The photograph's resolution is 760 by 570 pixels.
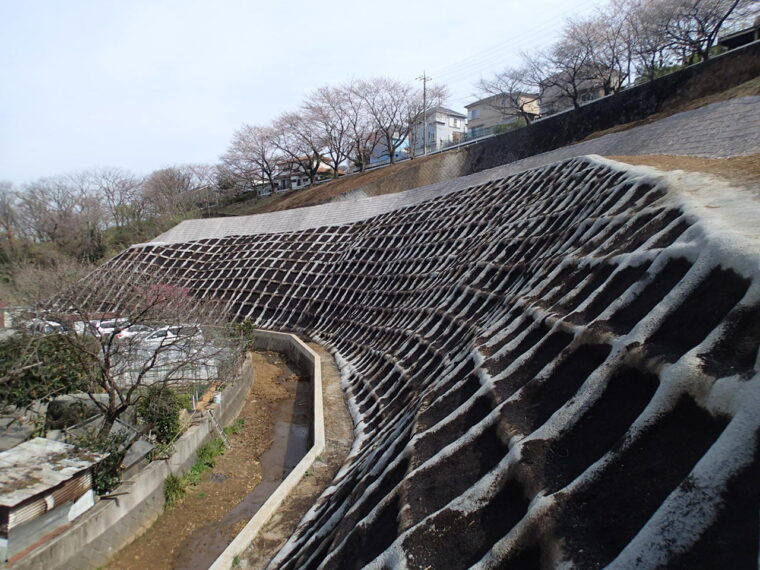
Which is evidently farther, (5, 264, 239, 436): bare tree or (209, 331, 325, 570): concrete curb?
(5, 264, 239, 436): bare tree

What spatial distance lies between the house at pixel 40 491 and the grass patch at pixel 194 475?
1289mm

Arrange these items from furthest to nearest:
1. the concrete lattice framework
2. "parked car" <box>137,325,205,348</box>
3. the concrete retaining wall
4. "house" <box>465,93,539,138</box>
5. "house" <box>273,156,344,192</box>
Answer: "house" <box>273,156,344,192</box> → "house" <box>465,93,539,138</box> → "parked car" <box>137,325,205,348</box> → the concrete retaining wall → the concrete lattice framework

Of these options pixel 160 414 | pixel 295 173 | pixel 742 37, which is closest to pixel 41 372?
pixel 160 414

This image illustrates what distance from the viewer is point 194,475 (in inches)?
306

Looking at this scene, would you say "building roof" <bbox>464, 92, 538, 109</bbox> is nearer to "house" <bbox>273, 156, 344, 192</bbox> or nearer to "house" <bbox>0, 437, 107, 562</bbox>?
"house" <bbox>273, 156, 344, 192</bbox>

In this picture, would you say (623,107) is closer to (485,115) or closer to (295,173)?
(485,115)

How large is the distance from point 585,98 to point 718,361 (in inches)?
1367

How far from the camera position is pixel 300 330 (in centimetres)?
1420

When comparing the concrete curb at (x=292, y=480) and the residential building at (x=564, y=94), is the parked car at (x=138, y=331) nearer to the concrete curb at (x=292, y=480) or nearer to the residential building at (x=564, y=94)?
the concrete curb at (x=292, y=480)

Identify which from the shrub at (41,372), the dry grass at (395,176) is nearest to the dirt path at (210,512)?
the shrub at (41,372)

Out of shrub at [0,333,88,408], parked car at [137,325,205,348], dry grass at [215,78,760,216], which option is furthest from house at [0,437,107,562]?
dry grass at [215,78,760,216]

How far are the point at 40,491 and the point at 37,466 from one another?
0.62 meters

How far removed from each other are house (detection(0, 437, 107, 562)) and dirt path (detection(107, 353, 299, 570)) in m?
1.00

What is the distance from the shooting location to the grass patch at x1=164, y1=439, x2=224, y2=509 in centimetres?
716
